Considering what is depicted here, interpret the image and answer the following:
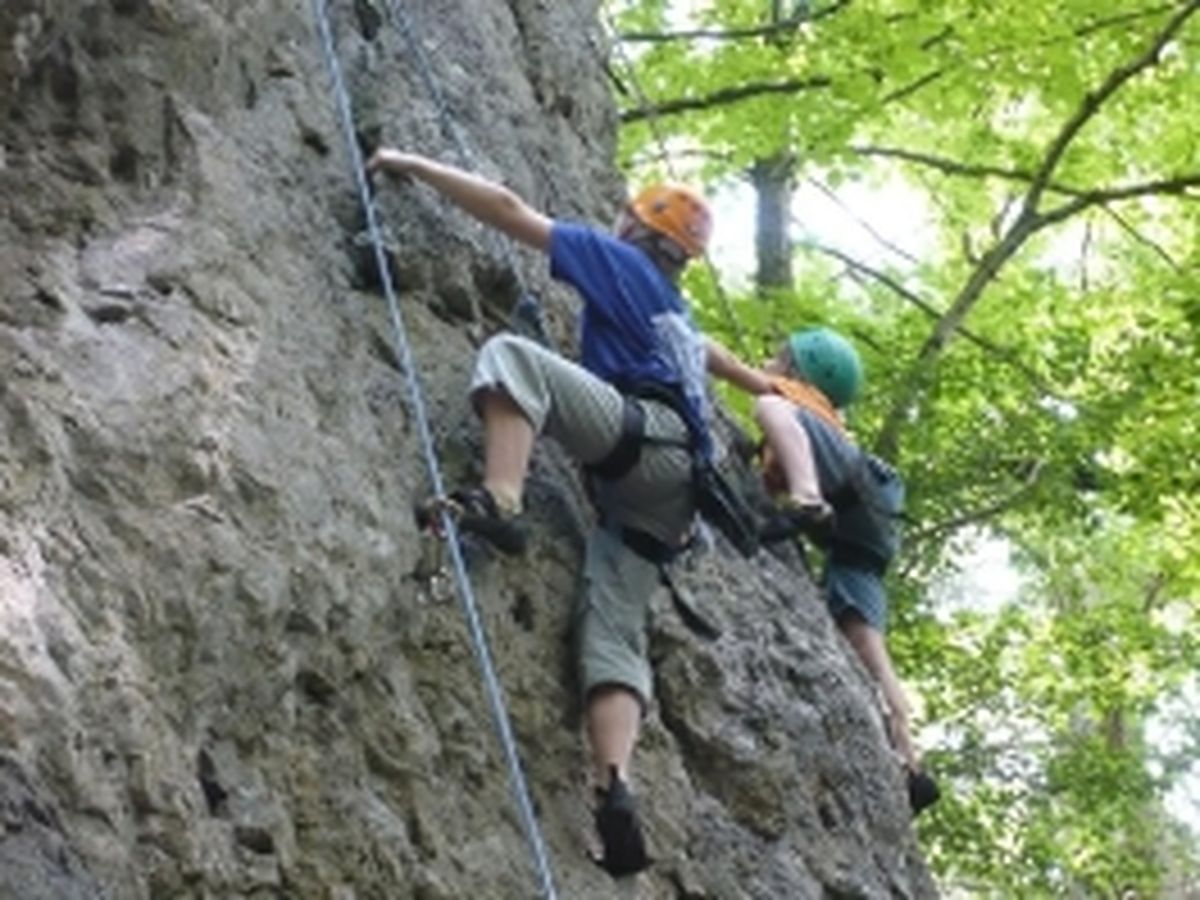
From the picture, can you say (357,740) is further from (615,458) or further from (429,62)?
(429,62)

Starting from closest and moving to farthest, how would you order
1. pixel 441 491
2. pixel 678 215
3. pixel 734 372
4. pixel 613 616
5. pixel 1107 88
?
1. pixel 441 491
2. pixel 613 616
3. pixel 678 215
4. pixel 734 372
5. pixel 1107 88

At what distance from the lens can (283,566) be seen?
473 centimetres

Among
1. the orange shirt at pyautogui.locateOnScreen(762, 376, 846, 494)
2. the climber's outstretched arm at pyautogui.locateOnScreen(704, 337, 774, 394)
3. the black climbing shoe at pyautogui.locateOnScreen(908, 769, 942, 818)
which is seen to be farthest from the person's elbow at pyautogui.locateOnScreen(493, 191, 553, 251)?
the black climbing shoe at pyautogui.locateOnScreen(908, 769, 942, 818)

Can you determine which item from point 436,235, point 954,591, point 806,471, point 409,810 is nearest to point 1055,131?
point 954,591

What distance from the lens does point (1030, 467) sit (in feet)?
38.4

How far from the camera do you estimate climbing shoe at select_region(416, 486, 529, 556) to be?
5.30 m

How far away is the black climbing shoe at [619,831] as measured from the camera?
5.44 metres

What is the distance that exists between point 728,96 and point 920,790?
6.53m

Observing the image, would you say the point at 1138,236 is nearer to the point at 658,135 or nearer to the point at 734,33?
the point at 734,33

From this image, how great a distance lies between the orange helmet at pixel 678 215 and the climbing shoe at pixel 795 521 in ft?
3.61

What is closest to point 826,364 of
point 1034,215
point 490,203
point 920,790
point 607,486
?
point 920,790

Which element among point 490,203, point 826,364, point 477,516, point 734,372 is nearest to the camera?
point 477,516

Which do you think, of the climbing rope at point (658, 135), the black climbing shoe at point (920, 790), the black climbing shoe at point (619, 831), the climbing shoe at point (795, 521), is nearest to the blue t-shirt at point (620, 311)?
the climbing shoe at point (795, 521)

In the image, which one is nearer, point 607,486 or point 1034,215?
point 607,486
